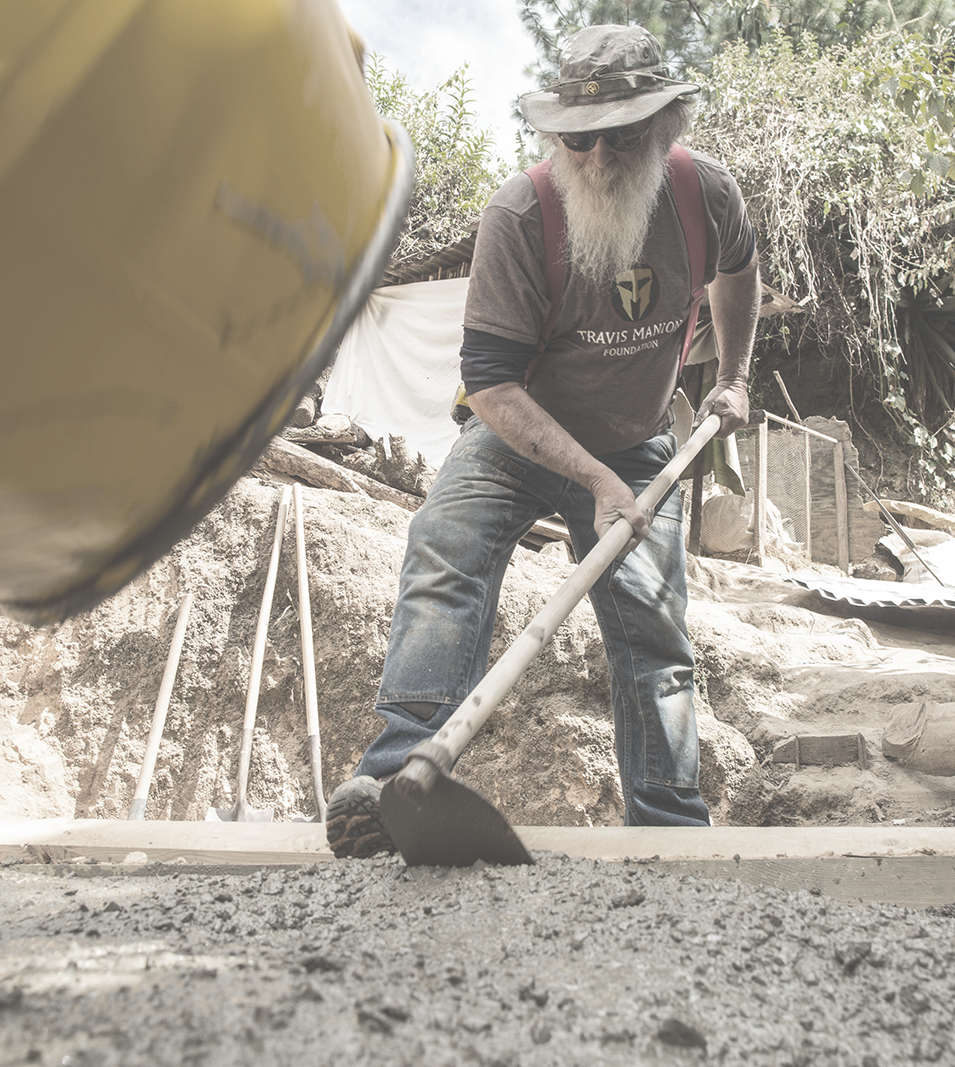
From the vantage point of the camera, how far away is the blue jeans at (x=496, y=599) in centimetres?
167

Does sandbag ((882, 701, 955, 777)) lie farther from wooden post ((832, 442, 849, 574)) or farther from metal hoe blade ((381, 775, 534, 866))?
wooden post ((832, 442, 849, 574))

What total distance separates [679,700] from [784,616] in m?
3.12

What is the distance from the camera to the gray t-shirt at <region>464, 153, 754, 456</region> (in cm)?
187

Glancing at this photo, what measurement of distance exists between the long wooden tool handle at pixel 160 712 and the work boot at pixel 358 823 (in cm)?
143

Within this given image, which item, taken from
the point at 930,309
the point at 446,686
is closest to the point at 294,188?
the point at 446,686

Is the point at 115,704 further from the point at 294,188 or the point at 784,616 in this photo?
the point at 784,616

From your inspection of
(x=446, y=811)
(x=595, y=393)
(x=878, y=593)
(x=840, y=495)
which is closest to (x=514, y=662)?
(x=446, y=811)

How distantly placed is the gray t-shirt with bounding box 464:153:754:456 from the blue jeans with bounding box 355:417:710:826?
136 mm

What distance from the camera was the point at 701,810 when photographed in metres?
1.87

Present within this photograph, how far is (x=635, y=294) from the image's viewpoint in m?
1.92

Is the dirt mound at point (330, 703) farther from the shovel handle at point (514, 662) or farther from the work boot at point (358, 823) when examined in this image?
the work boot at point (358, 823)

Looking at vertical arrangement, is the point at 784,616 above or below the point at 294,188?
below

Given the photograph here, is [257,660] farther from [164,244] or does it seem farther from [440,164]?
[440,164]

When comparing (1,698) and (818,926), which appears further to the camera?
(1,698)
